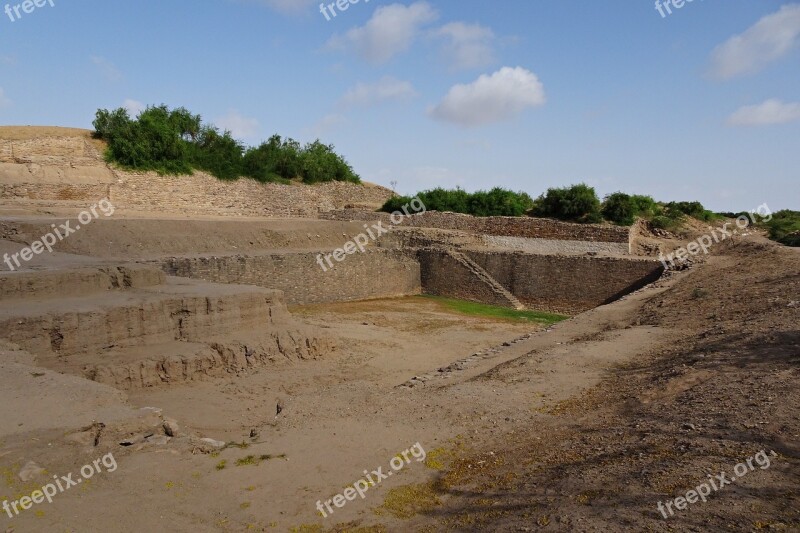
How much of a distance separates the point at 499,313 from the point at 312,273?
253 inches

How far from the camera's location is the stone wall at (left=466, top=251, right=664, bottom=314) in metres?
18.7

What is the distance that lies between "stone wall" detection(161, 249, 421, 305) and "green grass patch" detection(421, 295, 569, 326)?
2.18m

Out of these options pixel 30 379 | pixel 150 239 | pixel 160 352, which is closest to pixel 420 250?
pixel 150 239

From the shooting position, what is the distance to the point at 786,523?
318 cm

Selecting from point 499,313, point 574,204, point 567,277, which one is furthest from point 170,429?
point 574,204

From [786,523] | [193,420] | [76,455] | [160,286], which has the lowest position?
[193,420]

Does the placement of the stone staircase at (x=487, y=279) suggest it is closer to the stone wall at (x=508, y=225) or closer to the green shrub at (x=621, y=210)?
the stone wall at (x=508, y=225)

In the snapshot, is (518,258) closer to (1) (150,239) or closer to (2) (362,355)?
(2) (362,355)

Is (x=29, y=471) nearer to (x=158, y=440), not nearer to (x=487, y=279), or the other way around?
(x=158, y=440)

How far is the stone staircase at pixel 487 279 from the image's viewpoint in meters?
20.3

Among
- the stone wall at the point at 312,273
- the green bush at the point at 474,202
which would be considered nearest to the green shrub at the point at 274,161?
the green bush at the point at 474,202

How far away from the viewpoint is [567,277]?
64.3 ft

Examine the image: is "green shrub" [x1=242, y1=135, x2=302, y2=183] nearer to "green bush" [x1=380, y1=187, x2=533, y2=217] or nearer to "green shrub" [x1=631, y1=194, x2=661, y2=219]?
"green bush" [x1=380, y1=187, x2=533, y2=217]

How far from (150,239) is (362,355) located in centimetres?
937
